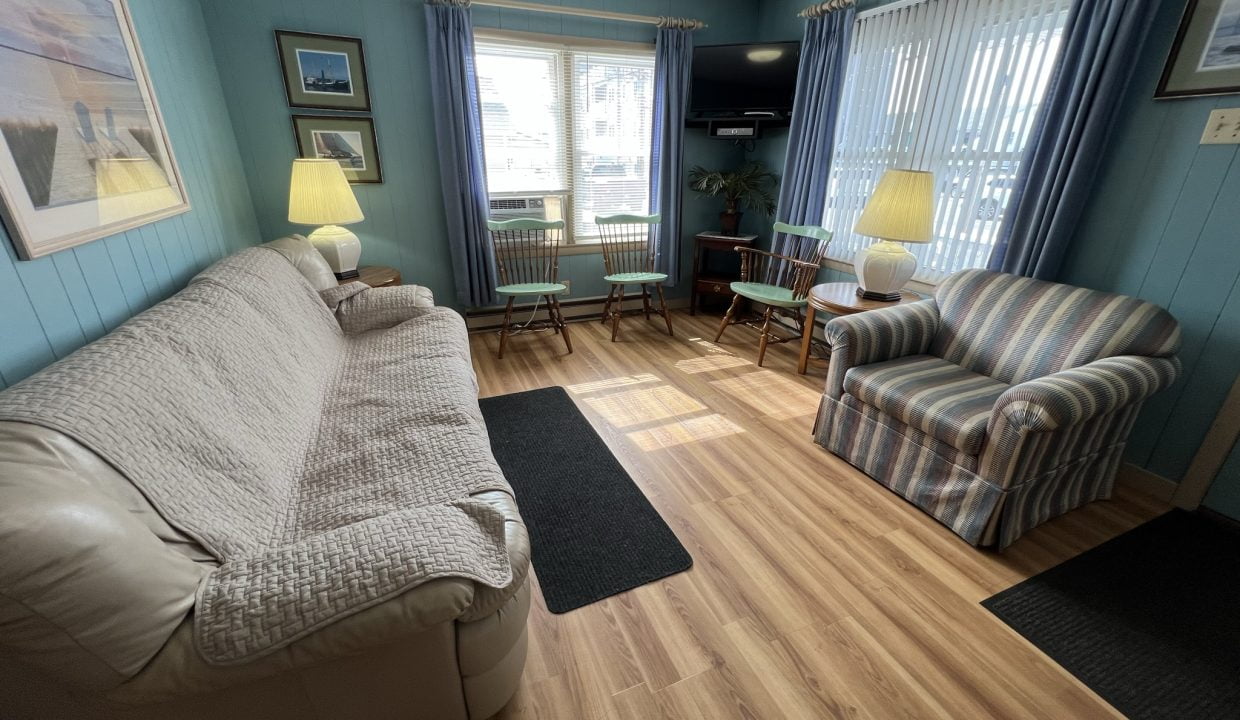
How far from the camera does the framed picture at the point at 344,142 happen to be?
2971mm

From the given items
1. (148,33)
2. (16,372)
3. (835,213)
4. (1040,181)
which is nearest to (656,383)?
(835,213)

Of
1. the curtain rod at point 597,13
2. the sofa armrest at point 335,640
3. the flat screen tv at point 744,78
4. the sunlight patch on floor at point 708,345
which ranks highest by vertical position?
the curtain rod at point 597,13

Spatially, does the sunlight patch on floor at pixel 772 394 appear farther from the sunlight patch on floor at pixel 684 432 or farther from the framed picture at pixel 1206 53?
the framed picture at pixel 1206 53

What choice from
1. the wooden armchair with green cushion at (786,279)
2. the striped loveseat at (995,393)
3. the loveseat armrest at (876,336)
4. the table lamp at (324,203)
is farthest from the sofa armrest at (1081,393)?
the table lamp at (324,203)

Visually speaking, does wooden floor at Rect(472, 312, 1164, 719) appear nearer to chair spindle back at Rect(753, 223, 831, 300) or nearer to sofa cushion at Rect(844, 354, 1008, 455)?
sofa cushion at Rect(844, 354, 1008, 455)

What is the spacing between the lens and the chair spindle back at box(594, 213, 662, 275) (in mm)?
3926

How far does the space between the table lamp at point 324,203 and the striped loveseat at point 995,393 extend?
8.52ft

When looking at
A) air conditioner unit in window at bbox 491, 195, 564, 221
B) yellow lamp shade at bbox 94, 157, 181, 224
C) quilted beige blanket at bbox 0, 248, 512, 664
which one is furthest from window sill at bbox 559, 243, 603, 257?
yellow lamp shade at bbox 94, 157, 181, 224

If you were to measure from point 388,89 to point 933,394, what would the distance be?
3470 millimetres

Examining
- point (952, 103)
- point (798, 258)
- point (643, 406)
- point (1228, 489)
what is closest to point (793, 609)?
point (643, 406)

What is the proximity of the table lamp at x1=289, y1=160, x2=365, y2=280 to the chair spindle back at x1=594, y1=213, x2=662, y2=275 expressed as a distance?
5.95ft

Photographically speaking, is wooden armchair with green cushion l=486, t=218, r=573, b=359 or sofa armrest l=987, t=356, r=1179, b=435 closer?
sofa armrest l=987, t=356, r=1179, b=435

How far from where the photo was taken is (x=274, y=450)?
52.4 inches

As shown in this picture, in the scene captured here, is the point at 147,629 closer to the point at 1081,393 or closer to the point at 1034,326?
the point at 1081,393
